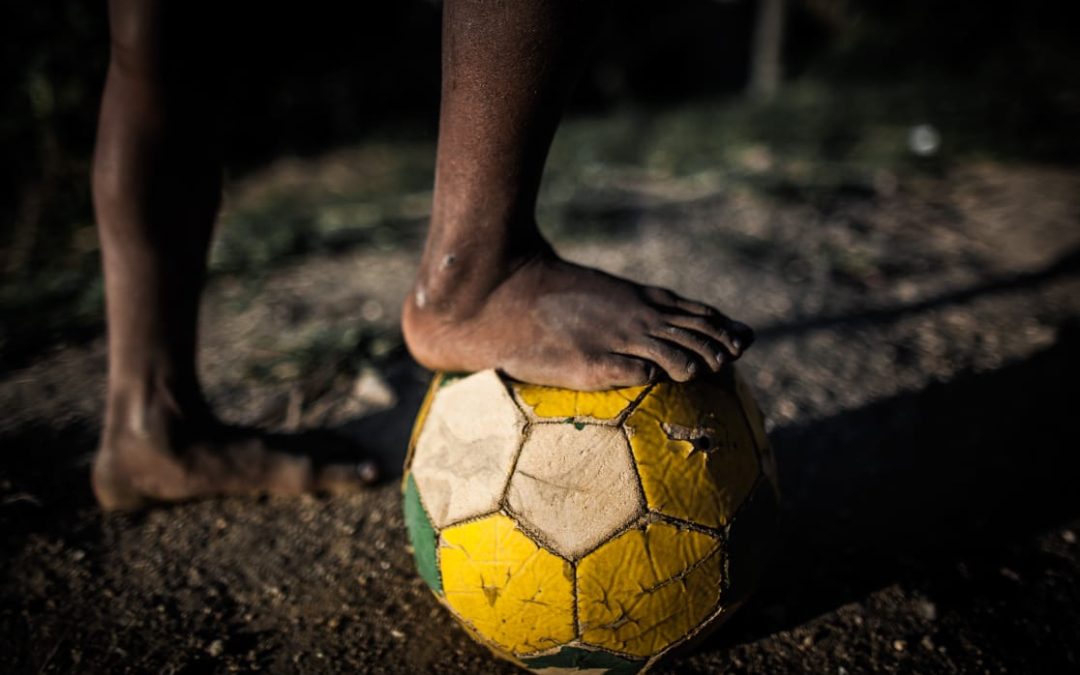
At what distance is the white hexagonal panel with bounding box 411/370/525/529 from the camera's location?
125 centimetres

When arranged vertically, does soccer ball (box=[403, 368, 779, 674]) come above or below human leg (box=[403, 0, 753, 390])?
below

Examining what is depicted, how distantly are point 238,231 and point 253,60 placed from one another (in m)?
3.06

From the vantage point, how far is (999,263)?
3189mm

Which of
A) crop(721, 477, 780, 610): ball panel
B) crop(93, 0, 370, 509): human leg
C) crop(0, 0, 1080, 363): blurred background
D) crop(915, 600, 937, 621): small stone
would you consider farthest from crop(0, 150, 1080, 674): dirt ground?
crop(0, 0, 1080, 363): blurred background

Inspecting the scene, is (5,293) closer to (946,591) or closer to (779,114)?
(946,591)

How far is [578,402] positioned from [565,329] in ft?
0.57

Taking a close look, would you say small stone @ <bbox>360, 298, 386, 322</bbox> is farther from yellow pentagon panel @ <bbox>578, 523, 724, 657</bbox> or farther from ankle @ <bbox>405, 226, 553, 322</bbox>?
yellow pentagon panel @ <bbox>578, 523, 724, 657</bbox>

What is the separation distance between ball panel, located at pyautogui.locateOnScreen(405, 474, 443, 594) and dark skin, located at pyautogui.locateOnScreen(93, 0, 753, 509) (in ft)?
0.96

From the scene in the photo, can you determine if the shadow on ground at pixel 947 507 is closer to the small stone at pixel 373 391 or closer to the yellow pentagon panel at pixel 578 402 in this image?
the yellow pentagon panel at pixel 578 402

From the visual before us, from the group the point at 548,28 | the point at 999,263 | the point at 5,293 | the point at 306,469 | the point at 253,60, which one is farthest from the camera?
the point at 253,60

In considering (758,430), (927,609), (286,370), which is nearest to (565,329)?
(758,430)

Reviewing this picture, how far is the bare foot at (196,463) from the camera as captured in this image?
5.98ft

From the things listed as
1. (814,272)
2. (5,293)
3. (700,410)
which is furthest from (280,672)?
(5,293)

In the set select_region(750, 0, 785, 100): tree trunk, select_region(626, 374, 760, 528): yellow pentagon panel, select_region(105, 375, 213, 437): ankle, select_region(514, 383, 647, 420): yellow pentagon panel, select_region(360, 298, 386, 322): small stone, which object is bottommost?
select_region(750, 0, 785, 100): tree trunk
